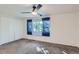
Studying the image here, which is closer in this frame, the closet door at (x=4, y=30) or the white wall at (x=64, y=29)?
the white wall at (x=64, y=29)

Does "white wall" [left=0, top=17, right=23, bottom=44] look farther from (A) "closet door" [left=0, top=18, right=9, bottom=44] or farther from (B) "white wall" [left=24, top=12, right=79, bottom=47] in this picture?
(B) "white wall" [left=24, top=12, right=79, bottom=47]

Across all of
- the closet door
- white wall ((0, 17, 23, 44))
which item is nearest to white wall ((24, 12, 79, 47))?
white wall ((0, 17, 23, 44))

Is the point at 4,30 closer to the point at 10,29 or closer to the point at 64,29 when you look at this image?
the point at 10,29

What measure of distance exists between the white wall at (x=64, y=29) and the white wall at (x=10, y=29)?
1.42m

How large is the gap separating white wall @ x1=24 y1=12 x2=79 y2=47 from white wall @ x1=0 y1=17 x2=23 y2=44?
4.67 feet

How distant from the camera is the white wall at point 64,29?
2.86 m

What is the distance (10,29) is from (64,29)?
90.8 inches

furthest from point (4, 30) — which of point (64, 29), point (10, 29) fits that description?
point (64, 29)

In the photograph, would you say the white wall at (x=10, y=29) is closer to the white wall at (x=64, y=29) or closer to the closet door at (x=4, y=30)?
the closet door at (x=4, y=30)

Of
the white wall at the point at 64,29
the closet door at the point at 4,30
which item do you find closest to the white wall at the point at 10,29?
the closet door at the point at 4,30

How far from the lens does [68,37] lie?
10.1 ft
